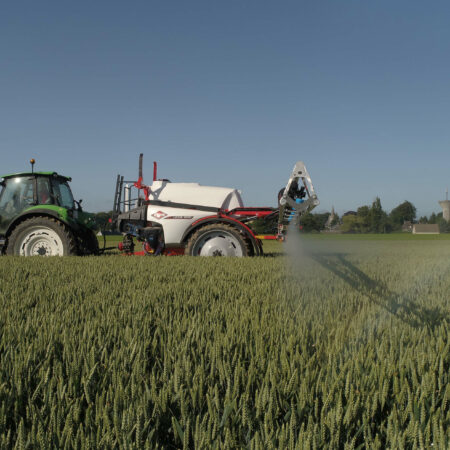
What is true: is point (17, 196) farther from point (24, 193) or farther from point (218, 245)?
point (218, 245)

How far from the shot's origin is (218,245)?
7648 millimetres

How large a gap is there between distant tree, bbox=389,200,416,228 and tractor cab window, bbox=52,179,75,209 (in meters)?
104

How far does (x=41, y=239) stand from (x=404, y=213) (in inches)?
4508

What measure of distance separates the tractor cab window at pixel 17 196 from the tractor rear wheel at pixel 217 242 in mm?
3731

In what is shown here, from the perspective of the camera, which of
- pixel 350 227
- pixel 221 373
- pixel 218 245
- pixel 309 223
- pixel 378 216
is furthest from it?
pixel 378 216

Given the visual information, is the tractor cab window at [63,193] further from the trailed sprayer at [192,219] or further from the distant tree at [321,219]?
the distant tree at [321,219]

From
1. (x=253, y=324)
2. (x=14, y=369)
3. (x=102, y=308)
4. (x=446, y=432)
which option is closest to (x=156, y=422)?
(x=14, y=369)

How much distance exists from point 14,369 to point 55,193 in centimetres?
730

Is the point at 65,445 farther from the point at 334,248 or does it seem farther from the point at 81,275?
the point at 334,248

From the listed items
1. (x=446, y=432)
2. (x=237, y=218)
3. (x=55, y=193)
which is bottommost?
(x=446, y=432)

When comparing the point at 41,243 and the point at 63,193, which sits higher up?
the point at 63,193

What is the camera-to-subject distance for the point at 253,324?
251cm

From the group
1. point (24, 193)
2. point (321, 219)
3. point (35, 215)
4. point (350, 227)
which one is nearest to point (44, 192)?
point (24, 193)

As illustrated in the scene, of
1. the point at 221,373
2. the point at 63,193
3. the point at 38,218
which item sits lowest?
the point at 221,373
